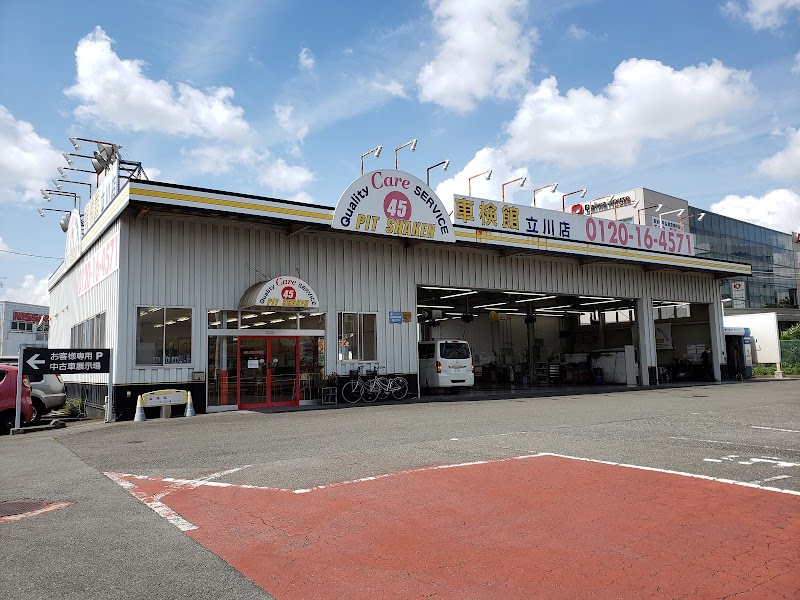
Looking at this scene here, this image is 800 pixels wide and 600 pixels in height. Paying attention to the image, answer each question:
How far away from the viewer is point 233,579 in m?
4.12

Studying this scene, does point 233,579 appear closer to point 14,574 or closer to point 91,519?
point 14,574

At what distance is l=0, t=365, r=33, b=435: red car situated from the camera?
43.5 ft

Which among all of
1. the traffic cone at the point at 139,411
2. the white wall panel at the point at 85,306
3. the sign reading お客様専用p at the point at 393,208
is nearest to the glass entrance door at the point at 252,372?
the traffic cone at the point at 139,411

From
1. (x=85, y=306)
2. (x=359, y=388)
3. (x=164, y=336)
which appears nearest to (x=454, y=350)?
(x=359, y=388)

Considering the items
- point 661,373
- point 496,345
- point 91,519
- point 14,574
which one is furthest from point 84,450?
point 496,345

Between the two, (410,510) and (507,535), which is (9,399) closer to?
(410,510)

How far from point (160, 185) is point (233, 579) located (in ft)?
40.6

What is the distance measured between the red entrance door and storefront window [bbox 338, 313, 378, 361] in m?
1.43

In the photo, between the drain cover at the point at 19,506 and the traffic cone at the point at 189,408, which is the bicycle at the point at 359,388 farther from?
the drain cover at the point at 19,506

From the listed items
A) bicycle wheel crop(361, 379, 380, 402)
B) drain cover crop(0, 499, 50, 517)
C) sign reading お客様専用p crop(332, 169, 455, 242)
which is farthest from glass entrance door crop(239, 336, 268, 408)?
drain cover crop(0, 499, 50, 517)

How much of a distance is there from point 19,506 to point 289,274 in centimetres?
1175

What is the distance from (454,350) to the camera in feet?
71.2

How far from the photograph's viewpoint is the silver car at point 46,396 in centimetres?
1516

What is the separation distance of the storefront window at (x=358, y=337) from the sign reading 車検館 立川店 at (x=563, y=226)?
166 inches
